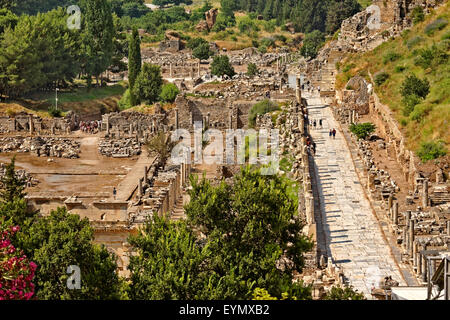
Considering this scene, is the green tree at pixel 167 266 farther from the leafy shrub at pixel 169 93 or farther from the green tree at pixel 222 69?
the green tree at pixel 222 69

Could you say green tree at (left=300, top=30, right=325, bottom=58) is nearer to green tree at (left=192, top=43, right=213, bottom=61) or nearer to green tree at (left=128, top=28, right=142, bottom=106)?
green tree at (left=192, top=43, right=213, bottom=61)

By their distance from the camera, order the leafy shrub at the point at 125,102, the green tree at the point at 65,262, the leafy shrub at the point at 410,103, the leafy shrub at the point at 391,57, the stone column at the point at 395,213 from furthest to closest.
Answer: the leafy shrub at the point at 125,102 → the leafy shrub at the point at 391,57 → the leafy shrub at the point at 410,103 → the stone column at the point at 395,213 → the green tree at the point at 65,262

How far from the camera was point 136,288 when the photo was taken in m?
26.6

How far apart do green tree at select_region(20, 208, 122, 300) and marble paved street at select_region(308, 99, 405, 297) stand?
961cm

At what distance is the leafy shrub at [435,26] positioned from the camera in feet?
226

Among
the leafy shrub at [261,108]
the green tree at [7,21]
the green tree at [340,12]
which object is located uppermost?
the green tree at [340,12]

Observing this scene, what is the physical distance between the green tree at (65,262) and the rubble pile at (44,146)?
38552 millimetres

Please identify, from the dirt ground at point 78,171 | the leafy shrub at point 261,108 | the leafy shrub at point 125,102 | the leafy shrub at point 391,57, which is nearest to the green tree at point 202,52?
the leafy shrub at point 125,102

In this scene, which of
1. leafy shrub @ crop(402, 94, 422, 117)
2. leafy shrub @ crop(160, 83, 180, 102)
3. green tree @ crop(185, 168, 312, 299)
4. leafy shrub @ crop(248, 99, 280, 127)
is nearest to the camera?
green tree @ crop(185, 168, 312, 299)

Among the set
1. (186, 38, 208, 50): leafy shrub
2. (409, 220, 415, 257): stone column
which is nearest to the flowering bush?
(409, 220, 415, 257): stone column

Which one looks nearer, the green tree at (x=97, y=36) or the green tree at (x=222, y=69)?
the green tree at (x=222, y=69)

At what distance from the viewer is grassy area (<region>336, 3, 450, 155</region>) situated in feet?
170

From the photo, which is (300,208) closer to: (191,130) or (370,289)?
(370,289)

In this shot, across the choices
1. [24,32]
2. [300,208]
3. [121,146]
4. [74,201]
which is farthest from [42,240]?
[24,32]
